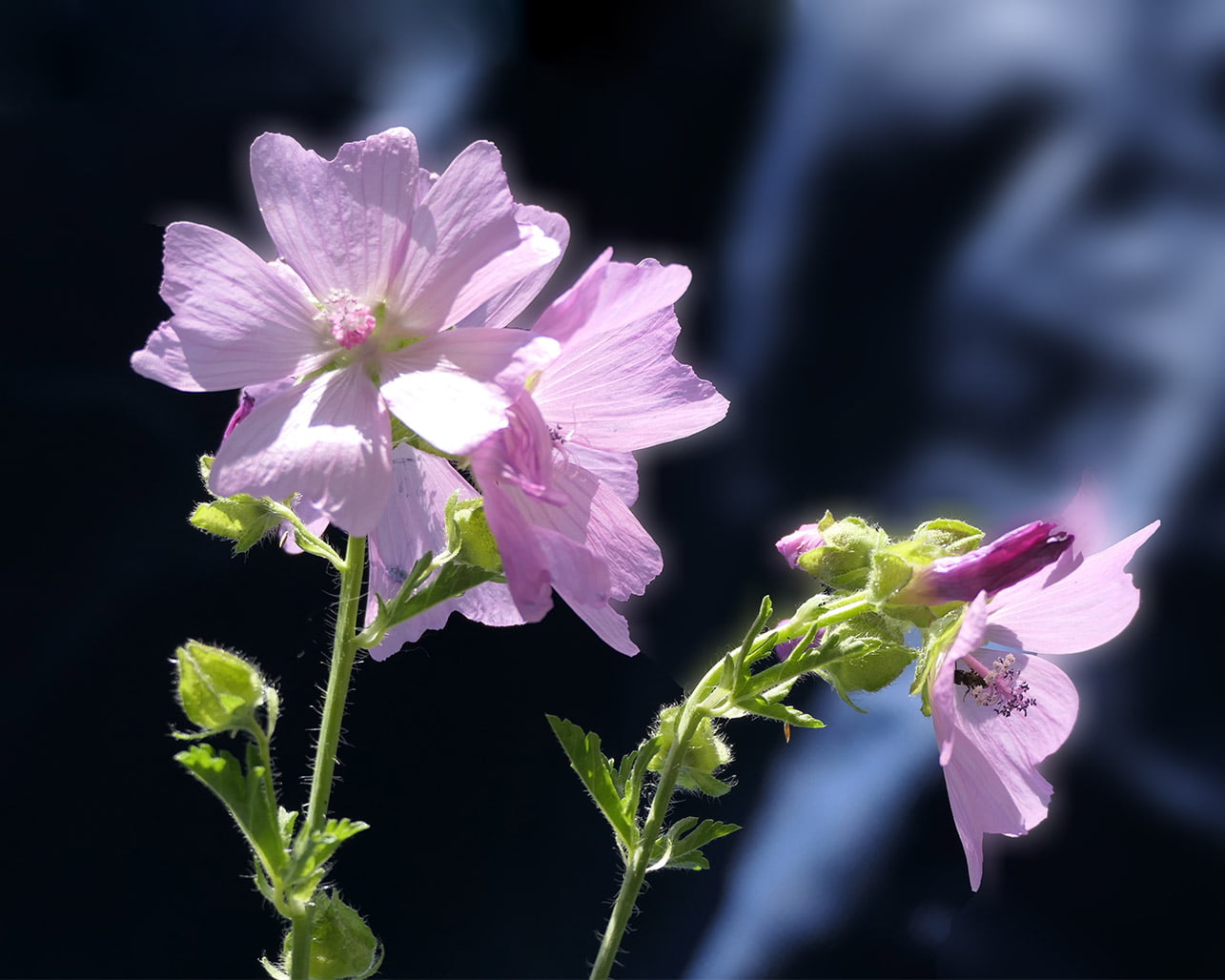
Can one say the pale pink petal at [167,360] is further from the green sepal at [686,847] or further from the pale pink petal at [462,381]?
the green sepal at [686,847]

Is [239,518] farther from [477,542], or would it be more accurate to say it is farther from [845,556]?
[845,556]

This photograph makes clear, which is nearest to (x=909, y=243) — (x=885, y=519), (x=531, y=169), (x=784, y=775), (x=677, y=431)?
(x=885, y=519)

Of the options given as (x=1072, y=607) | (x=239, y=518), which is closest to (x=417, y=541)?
(x=239, y=518)

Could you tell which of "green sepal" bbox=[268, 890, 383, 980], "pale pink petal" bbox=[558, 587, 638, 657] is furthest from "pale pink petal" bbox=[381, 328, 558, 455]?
"green sepal" bbox=[268, 890, 383, 980]

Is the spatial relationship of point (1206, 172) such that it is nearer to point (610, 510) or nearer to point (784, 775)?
point (784, 775)

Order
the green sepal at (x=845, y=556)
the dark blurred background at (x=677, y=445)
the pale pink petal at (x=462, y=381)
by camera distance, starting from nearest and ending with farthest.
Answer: the pale pink petal at (x=462, y=381) → the green sepal at (x=845, y=556) → the dark blurred background at (x=677, y=445)

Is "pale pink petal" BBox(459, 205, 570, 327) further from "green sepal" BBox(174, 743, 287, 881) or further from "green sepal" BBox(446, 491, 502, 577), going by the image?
"green sepal" BBox(174, 743, 287, 881)

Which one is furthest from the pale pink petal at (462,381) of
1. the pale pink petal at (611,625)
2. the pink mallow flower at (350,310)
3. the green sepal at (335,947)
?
the green sepal at (335,947)
